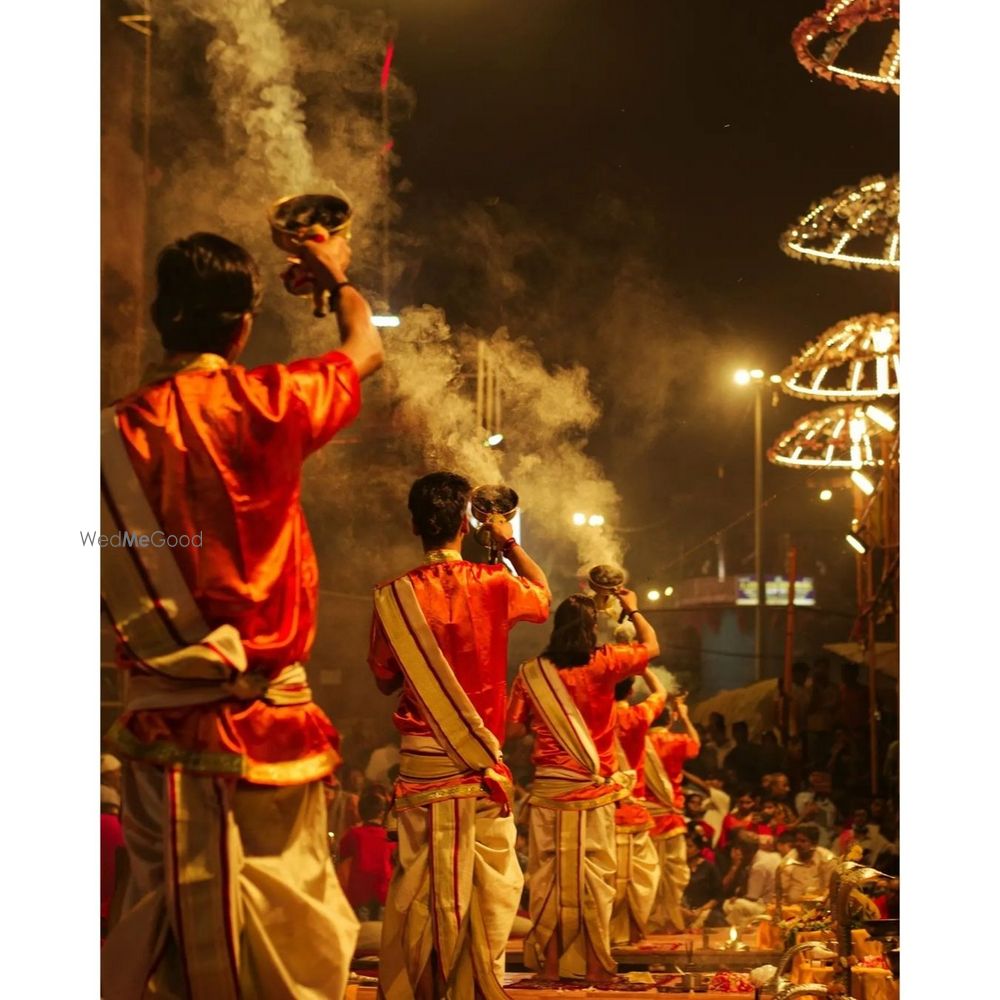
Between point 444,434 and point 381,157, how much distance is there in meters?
0.67

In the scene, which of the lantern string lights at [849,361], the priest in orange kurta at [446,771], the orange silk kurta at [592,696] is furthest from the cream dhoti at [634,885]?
the lantern string lights at [849,361]

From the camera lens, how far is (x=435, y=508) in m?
3.51

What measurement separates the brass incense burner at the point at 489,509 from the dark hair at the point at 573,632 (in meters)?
0.22

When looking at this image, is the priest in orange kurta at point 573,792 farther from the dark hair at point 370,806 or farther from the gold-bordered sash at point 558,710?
the dark hair at point 370,806

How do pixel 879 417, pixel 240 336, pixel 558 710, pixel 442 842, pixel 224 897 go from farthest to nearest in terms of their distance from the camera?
pixel 879 417, pixel 558 710, pixel 442 842, pixel 240 336, pixel 224 897

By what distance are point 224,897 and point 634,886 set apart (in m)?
1.16

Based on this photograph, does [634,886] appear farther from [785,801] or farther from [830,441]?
[830,441]

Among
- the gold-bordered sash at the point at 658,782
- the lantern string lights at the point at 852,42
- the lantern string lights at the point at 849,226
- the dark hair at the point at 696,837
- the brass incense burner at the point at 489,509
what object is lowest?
the dark hair at the point at 696,837

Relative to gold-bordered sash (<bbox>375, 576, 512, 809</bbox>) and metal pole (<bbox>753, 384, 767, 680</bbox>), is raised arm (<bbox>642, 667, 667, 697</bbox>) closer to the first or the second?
metal pole (<bbox>753, 384, 767, 680</bbox>)

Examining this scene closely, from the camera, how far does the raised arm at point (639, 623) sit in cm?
368

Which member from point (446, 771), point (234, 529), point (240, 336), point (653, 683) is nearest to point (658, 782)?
point (653, 683)

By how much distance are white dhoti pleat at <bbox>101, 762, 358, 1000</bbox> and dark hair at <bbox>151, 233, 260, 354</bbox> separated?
3.06 feet

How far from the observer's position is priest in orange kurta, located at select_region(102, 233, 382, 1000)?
Result: 317 centimetres

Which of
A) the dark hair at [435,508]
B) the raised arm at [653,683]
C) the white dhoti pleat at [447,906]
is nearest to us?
the white dhoti pleat at [447,906]
